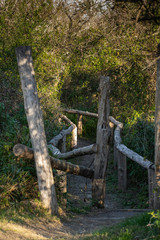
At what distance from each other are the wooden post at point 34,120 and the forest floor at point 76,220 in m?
0.49

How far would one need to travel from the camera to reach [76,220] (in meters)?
5.23

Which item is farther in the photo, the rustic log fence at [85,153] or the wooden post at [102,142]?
the wooden post at [102,142]

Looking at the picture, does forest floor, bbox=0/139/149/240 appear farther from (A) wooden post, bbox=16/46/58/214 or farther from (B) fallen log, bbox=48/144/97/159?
(B) fallen log, bbox=48/144/97/159

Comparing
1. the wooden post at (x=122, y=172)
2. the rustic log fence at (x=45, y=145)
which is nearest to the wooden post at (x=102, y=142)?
the rustic log fence at (x=45, y=145)

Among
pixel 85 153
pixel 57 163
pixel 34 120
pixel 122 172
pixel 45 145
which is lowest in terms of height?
pixel 122 172

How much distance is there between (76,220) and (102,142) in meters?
1.65

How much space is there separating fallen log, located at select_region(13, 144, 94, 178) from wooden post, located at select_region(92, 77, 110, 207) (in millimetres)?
201

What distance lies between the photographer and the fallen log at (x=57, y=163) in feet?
15.6

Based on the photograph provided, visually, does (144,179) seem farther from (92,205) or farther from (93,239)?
(93,239)

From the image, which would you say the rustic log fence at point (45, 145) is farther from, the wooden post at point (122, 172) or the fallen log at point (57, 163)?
the wooden post at point (122, 172)

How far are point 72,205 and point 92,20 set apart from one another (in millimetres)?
10035

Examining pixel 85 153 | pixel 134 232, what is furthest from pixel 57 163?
pixel 134 232

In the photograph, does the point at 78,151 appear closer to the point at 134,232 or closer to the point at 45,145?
the point at 45,145

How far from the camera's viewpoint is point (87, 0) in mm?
13820
